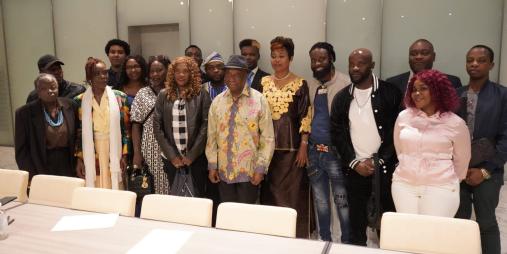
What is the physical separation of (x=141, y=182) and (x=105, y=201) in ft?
3.11

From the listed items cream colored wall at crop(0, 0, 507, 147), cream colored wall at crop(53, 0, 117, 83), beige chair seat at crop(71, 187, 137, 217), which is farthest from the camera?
cream colored wall at crop(53, 0, 117, 83)

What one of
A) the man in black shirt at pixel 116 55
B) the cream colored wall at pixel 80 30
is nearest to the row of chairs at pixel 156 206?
the man in black shirt at pixel 116 55

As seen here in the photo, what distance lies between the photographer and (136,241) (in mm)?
1876

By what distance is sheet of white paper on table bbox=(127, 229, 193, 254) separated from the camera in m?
1.79

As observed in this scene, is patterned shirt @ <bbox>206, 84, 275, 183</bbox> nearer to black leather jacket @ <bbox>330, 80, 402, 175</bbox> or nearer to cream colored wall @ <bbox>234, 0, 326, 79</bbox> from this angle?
black leather jacket @ <bbox>330, 80, 402, 175</bbox>

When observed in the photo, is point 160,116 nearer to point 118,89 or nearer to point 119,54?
point 118,89

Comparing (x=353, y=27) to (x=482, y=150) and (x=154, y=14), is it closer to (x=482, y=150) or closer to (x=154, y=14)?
(x=482, y=150)

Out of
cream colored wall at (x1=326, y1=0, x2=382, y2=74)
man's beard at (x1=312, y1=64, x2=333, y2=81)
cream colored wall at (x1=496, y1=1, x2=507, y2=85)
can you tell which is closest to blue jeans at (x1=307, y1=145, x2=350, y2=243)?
man's beard at (x1=312, y1=64, x2=333, y2=81)

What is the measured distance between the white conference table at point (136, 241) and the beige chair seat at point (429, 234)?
25 cm

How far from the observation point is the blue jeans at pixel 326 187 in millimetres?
3209

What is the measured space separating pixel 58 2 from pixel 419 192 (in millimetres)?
6267

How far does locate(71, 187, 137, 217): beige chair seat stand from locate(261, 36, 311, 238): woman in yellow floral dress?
1.31 meters

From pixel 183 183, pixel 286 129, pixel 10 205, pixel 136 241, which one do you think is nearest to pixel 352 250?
pixel 136 241

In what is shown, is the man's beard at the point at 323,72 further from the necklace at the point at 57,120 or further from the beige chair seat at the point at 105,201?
the necklace at the point at 57,120
